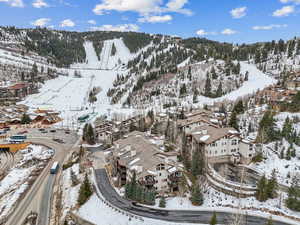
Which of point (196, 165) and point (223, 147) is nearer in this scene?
point (196, 165)

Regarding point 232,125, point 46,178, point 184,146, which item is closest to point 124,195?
point 184,146

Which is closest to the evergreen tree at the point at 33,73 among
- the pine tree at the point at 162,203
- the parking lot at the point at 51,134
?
the parking lot at the point at 51,134

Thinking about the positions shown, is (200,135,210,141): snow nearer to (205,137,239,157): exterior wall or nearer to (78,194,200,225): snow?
(205,137,239,157): exterior wall

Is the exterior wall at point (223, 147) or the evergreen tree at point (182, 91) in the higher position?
the evergreen tree at point (182, 91)

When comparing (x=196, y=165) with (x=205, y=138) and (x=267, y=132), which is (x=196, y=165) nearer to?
(x=205, y=138)

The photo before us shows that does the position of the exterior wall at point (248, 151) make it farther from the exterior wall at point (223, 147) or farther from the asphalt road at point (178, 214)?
the asphalt road at point (178, 214)

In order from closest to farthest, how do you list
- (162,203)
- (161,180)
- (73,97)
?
(162,203) < (161,180) < (73,97)

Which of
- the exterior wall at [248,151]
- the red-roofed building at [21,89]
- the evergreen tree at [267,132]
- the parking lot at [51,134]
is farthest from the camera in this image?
the red-roofed building at [21,89]

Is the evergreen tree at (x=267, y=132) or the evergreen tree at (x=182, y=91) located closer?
the evergreen tree at (x=267, y=132)

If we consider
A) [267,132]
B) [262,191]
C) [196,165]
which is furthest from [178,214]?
[267,132]
